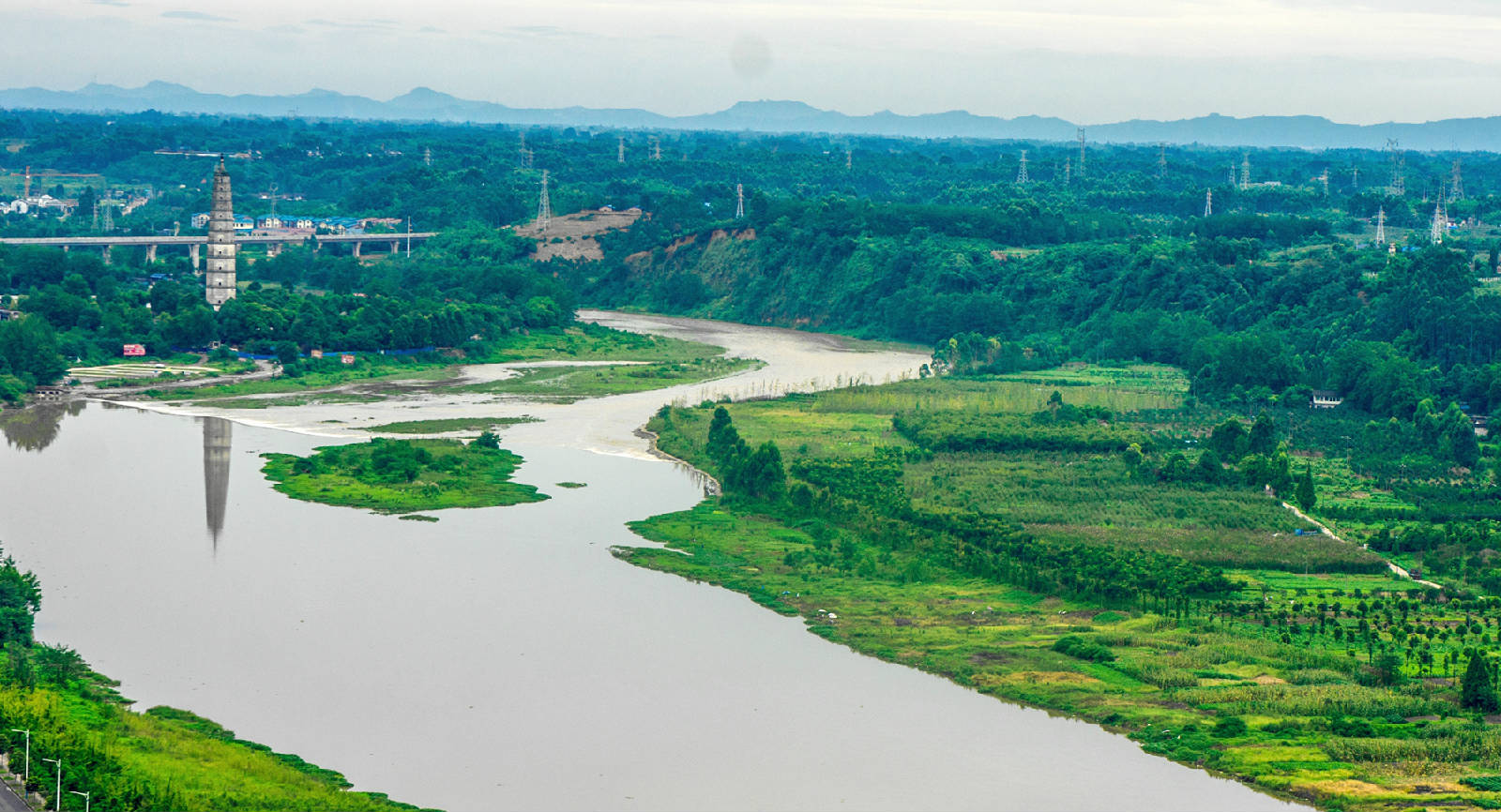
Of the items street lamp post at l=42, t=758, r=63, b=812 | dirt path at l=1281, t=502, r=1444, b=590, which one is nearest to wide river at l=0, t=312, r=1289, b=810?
street lamp post at l=42, t=758, r=63, b=812

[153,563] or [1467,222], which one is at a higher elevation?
[1467,222]

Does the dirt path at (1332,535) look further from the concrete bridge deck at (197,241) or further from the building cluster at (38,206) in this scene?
the building cluster at (38,206)

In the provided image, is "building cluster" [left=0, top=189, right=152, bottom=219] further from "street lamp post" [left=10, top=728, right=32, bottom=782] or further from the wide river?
Answer: "street lamp post" [left=10, top=728, right=32, bottom=782]

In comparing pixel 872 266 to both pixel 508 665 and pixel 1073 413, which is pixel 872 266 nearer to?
pixel 1073 413

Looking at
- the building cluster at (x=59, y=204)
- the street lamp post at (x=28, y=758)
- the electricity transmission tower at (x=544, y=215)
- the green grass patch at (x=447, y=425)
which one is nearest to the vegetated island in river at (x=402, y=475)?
the green grass patch at (x=447, y=425)

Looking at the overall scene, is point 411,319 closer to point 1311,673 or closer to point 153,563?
point 153,563

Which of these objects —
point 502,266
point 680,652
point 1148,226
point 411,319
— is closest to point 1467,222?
point 1148,226
